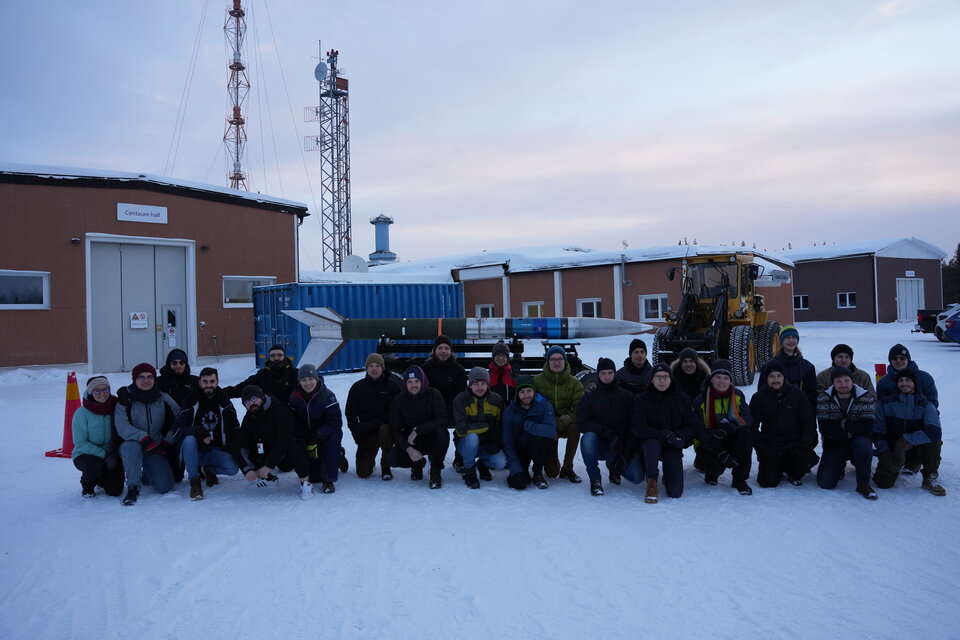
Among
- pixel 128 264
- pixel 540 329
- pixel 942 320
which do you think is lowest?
pixel 942 320

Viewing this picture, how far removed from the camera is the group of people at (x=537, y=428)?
547 cm

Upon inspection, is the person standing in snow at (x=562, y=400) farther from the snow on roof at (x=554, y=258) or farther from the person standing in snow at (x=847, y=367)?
the snow on roof at (x=554, y=258)

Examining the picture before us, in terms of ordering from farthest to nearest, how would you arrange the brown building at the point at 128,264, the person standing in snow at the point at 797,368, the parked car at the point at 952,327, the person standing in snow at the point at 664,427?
the parked car at the point at 952,327
the brown building at the point at 128,264
the person standing in snow at the point at 797,368
the person standing in snow at the point at 664,427

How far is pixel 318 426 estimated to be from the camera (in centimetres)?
587

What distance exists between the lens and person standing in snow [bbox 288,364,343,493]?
5754mm

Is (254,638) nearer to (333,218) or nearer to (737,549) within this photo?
(737,549)

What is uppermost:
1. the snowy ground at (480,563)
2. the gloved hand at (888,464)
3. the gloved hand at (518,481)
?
the gloved hand at (888,464)

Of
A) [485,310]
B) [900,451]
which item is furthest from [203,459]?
[485,310]

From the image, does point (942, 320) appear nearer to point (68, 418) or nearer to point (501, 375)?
point (501, 375)

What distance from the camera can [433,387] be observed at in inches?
258

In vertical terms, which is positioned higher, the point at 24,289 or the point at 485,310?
the point at 24,289

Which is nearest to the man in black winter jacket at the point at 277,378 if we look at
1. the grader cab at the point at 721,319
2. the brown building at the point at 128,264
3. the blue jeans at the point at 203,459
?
the blue jeans at the point at 203,459

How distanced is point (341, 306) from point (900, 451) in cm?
1128

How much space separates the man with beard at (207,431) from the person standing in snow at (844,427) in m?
5.02
